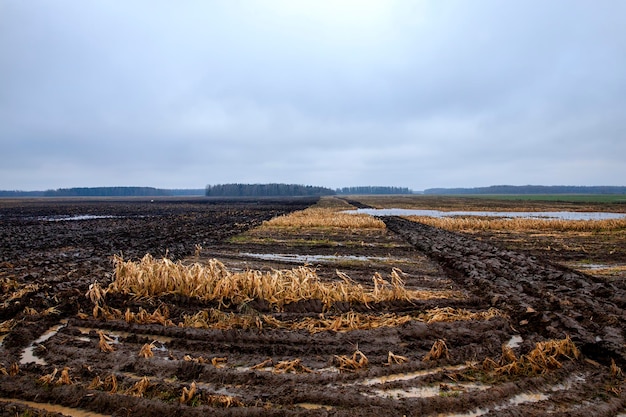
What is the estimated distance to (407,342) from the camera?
592 cm

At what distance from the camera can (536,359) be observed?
16.6 feet

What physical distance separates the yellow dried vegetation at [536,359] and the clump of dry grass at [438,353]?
1.75 ft

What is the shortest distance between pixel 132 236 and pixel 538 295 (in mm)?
20057

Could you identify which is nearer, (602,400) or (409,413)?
(409,413)

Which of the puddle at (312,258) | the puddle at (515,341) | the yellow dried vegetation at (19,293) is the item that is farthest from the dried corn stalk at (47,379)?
the puddle at (312,258)

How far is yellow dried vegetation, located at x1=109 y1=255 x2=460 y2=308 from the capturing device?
7758 mm

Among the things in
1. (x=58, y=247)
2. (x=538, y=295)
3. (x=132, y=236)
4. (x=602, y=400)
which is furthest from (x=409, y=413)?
(x=132, y=236)

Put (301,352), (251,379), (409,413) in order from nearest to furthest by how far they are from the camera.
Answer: (409,413), (251,379), (301,352)

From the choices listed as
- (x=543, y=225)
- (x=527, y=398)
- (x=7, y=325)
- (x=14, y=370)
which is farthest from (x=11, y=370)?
(x=543, y=225)

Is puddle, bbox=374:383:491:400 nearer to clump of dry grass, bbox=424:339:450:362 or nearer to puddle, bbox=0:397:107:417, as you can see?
clump of dry grass, bbox=424:339:450:362

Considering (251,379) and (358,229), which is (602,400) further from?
(358,229)

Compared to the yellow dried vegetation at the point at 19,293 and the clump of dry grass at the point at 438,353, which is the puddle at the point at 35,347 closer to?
the yellow dried vegetation at the point at 19,293

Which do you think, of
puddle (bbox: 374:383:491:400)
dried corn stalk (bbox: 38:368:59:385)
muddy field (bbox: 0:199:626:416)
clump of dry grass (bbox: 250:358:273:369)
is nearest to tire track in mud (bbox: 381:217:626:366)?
muddy field (bbox: 0:199:626:416)

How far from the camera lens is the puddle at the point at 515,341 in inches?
231
